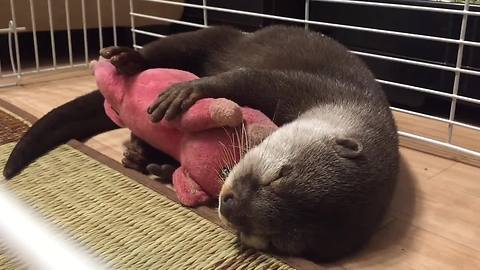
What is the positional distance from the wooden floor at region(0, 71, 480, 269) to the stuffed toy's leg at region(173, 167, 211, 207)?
314 millimetres

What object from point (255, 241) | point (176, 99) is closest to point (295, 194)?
point (255, 241)

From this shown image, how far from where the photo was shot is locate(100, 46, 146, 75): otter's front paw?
→ 1341 millimetres

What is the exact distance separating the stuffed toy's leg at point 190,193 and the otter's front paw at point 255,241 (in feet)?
0.57

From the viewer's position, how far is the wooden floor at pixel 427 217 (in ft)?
3.42

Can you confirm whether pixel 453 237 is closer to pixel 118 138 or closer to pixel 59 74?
pixel 118 138

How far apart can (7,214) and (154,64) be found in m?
0.52

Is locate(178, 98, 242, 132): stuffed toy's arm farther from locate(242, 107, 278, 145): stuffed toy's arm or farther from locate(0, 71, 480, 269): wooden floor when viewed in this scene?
locate(0, 71, 480, 269): wooden floor

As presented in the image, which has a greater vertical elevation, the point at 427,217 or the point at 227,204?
the point at 227,204

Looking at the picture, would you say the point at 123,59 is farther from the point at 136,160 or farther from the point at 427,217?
the point at 427,217

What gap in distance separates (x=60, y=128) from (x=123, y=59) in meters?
0.27

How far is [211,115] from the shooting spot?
1.11 metres

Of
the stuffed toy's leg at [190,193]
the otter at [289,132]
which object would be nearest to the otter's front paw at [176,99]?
the otter at [289,132]

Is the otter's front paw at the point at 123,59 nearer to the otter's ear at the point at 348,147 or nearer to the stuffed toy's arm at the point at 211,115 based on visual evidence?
the stuffed toy's arm at the point at 211,115

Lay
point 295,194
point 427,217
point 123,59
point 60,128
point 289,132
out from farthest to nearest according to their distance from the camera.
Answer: point 60,128
point 123,59
point 427,217
point 289,132
point 295,194
